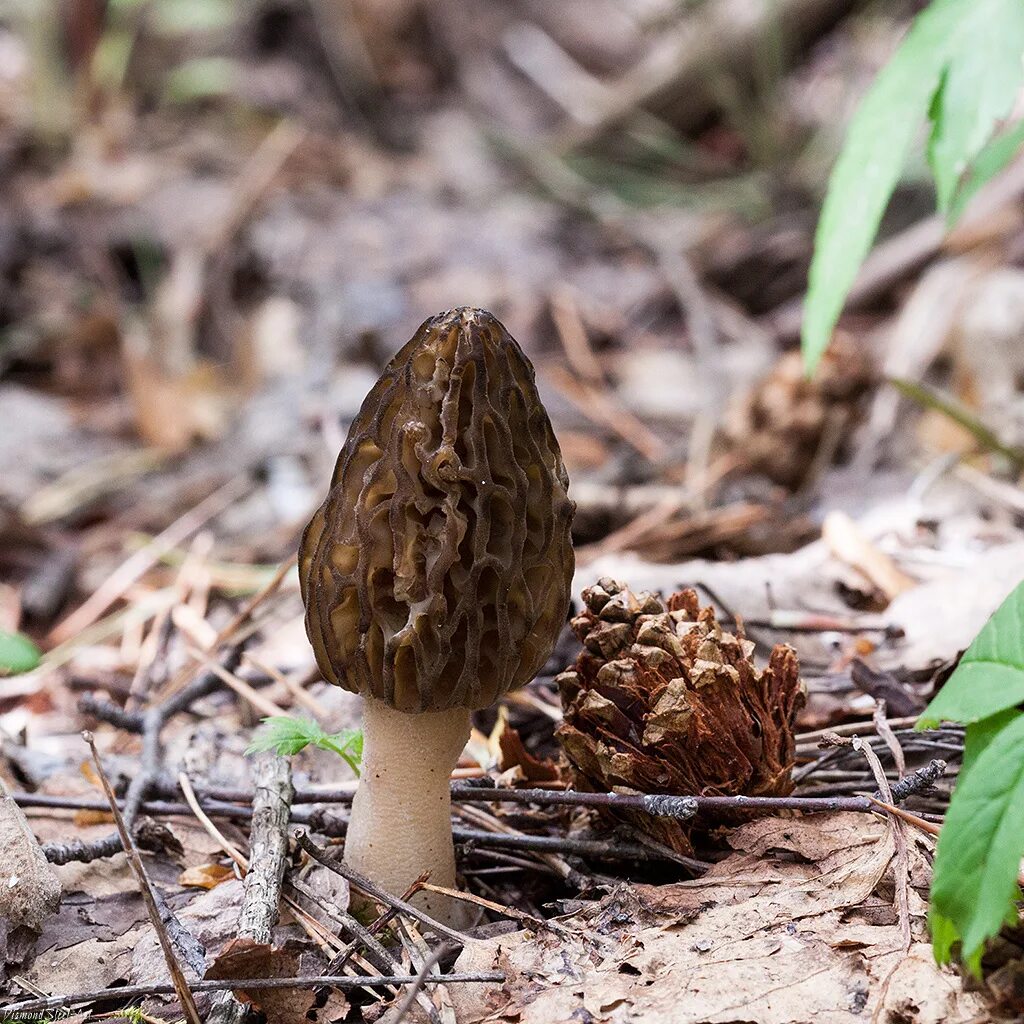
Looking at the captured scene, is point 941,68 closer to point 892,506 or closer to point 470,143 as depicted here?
point 892,506

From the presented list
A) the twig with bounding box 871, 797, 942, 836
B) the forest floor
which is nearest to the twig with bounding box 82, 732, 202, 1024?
the forest floor

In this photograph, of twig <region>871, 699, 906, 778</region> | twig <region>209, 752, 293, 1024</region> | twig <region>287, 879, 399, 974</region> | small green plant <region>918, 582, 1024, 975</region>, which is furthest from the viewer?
twig <region>871, 699, 906, 778</region>

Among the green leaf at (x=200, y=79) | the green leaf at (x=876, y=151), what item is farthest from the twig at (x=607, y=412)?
the green leaf at (x=200, y=79)

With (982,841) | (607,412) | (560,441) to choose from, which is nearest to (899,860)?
(982,841)

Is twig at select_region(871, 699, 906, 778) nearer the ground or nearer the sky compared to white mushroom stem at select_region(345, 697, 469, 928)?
nearer the sky

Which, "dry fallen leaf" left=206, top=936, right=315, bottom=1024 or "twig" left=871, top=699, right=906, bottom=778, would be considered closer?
"dry fallen leaf" left=206, top=936, right=315, bottom=1024

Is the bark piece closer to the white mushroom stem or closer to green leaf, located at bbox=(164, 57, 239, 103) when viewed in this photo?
the white mushroom stem

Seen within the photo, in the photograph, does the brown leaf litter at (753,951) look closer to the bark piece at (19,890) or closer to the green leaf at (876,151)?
the bark piece at (19,890)
